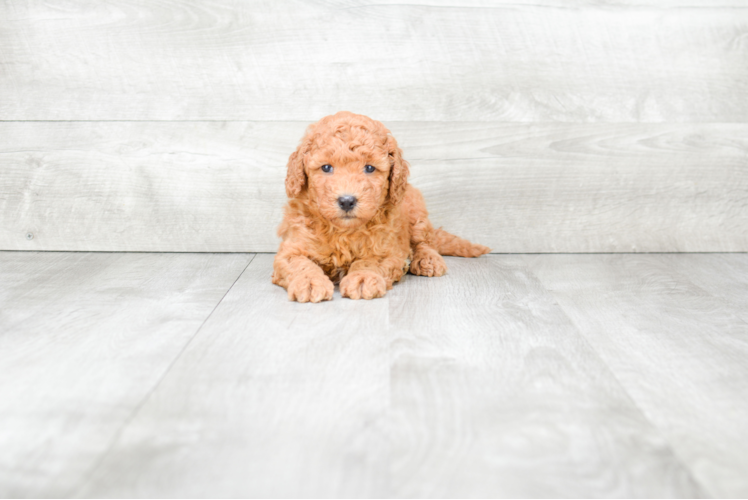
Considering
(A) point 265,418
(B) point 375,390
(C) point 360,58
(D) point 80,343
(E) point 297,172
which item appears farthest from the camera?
(C) point 360,58

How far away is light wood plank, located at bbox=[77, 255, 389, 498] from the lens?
998 mm

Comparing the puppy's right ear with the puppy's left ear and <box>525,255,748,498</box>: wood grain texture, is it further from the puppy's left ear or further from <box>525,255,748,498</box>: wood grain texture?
<box>525,255,748,498</box>: wood grain texture

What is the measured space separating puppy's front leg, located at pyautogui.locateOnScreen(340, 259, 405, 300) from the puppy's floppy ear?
31 centimetres

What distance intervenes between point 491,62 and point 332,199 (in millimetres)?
1107

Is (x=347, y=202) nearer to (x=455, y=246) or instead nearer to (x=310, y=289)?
(x=310, y=289)

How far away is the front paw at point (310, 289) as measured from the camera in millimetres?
1879

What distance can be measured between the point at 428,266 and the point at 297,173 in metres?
0.60

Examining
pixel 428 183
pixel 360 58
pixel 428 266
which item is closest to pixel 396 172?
pixel 428 266

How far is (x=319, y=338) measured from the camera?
1594 millimetres

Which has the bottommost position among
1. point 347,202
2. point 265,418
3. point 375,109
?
point 265,418

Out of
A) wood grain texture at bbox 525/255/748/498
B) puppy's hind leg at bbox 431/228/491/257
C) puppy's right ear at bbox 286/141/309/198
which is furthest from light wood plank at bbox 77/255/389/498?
puppy's hind leg at bbox 431/228/491/257

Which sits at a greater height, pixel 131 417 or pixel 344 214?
pixel 344 214

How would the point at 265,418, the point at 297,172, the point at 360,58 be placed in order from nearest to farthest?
the point at 265,418, the point at 297,172, the point at 360,58

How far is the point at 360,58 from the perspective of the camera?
2.54 metres
